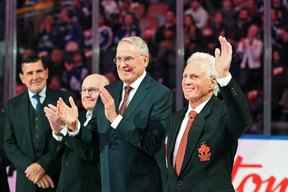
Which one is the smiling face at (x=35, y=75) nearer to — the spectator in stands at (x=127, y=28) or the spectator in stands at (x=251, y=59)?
the spectator in stands at (x=251, y=59)

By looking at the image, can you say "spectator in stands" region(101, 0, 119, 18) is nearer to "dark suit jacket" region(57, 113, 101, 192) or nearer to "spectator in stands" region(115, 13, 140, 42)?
"spectator in stands" region(115, 13, 140, 42)

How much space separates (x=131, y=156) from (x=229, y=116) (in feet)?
2.29

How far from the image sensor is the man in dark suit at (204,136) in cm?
396

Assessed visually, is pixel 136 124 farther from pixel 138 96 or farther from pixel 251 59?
pixel 251 59

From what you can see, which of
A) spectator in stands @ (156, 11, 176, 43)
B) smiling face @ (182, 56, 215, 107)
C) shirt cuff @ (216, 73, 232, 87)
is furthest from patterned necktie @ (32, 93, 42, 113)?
spectator in stands @ (156, 11, 176, 43)

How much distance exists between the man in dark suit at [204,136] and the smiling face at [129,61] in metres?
0.35

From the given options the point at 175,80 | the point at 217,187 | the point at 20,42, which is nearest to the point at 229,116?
the point at 217,187

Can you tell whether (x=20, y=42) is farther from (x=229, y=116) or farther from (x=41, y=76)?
(x=229, y=116)

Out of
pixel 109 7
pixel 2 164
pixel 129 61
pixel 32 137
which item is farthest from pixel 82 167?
pixel 109 7

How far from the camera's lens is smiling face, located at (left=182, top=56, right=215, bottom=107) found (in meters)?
4.05

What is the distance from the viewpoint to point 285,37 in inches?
336

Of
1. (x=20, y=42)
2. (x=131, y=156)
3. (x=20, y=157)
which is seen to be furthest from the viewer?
(x=20, y=42)

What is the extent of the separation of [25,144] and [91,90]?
25.3 inches

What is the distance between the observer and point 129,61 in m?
4.31
